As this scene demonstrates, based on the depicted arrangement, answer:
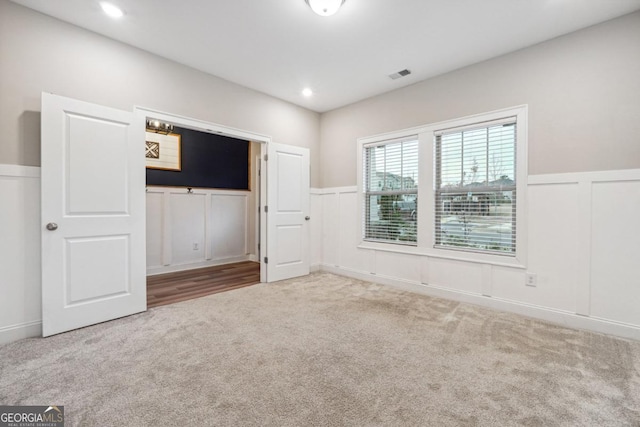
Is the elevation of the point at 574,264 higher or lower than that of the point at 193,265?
higher

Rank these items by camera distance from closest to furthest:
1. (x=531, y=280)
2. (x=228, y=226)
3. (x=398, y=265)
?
1. (x=531, y=280)
2. (x=398, y=265)
3. (x=228, y=226)

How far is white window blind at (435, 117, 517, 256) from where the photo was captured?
3.15 m

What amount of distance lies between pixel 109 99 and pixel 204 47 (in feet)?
3.60

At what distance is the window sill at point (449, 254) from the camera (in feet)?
10.2

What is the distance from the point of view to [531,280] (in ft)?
9.68

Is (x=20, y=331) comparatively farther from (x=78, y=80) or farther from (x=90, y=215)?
(x=78, y=80)

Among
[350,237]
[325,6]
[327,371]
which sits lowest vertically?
[327,371]

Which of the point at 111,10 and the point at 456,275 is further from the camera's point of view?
the point at 456,275

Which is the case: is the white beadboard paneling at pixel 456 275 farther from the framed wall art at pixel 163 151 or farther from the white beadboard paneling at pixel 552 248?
the framed wall art at pixel 163 151

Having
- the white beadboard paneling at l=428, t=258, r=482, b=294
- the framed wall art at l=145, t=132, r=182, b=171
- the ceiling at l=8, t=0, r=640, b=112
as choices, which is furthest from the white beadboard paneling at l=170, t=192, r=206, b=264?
the white beadboard paneling at l=428, t=258, r=482, b=294

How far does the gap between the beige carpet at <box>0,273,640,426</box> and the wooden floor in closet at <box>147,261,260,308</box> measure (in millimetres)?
631

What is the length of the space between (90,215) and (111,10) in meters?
1.82

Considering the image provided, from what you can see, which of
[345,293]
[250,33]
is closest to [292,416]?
[345,293]

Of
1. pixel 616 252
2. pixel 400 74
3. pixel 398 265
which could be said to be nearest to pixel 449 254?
pixel 398 265
